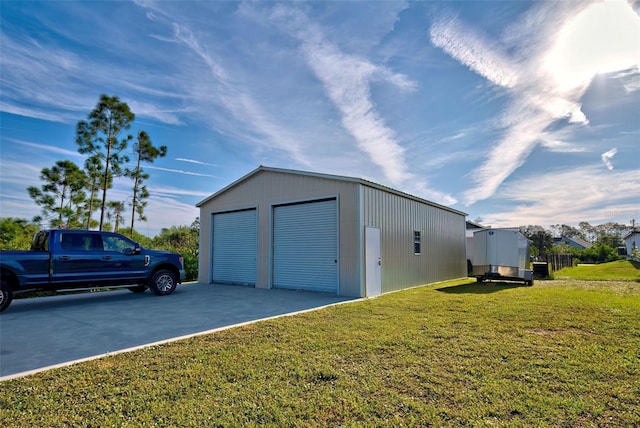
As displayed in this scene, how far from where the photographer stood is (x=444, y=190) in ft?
58.9

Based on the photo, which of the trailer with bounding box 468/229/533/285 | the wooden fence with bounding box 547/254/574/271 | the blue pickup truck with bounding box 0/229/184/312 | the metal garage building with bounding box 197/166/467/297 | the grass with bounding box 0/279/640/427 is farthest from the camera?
the wooden fence with bounding box 547/254/574/271

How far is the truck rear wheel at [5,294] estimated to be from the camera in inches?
279

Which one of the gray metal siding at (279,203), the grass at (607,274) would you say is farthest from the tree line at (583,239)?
the gray metal siding at (279,203)

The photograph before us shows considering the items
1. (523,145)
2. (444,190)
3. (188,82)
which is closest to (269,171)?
(188,82)

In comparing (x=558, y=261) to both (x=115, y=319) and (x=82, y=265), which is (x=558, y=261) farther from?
(x=82, y=265)

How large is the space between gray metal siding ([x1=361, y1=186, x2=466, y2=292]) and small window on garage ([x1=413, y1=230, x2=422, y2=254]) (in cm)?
16

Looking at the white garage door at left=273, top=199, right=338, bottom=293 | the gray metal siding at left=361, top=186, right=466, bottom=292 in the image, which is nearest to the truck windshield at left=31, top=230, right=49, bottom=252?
the white garage door at left=273, top=199, right=338, bottom=293

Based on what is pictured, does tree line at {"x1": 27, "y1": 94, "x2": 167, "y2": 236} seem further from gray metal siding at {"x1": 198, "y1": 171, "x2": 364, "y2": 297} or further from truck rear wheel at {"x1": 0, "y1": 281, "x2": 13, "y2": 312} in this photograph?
truck rear wheel at {"x1": 0, "y1": 281, "x2": 13, "y2": 312}

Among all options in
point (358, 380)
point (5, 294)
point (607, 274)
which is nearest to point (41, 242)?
point (5, 294)

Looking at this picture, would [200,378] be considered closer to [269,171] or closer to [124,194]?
[269,171]

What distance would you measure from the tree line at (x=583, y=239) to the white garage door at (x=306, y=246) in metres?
12.7

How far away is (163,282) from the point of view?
9836 mm

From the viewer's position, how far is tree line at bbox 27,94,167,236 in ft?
53.3

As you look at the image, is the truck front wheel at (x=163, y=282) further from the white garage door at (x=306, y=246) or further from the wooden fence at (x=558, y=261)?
the wooden fence at (x=558, y=261)
